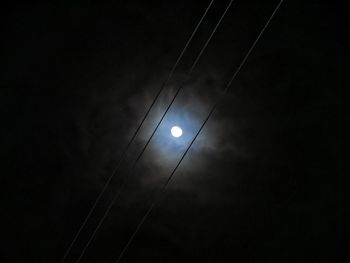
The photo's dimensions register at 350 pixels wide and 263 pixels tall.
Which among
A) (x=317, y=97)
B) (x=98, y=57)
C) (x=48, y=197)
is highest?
(x=317, y=97)

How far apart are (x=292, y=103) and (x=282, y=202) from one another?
6.32 feet

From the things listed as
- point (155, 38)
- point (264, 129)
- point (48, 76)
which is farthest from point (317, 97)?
point (48, 76)

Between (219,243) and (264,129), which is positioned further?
(219,243)

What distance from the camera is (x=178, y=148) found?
32.6ft

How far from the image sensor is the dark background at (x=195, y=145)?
9602 millimetres

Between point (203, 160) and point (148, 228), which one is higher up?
point (203, 160)

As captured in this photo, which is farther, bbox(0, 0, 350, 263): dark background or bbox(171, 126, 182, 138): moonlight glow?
bbox(171, 126, 182, 138): moonlight glow

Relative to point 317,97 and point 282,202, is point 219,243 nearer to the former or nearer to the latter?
point 282,202

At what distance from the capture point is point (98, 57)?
9.88 m

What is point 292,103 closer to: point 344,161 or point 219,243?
point 344,161

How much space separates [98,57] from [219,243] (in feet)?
13.9

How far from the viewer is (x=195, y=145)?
9.88 m

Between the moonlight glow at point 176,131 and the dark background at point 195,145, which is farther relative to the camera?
the moonlight glow at point 176,131

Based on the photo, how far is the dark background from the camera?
31.5 feet
